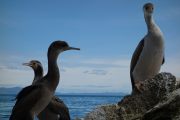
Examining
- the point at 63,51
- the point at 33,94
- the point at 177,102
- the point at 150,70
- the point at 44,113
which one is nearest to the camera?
the point at 177,102

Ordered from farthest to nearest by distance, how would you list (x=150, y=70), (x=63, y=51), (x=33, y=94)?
(x=150, y=70)
(x=63, y=51)
(x=33, y=94)

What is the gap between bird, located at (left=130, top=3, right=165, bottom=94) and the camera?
11727 mm

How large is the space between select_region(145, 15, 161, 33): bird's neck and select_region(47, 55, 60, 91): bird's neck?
411 cm

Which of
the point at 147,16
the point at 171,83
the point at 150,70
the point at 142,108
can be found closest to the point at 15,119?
the point at 142,108

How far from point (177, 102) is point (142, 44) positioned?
5.71 m

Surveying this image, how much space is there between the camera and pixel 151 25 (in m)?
12.2

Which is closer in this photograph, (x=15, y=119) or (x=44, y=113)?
(x=15, y=119)

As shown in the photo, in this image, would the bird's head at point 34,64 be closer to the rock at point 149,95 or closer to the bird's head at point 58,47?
the bird's head at point 58,47

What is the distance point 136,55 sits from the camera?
12203 millimetres

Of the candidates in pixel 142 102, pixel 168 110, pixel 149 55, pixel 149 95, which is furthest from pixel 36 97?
pixel 149 55

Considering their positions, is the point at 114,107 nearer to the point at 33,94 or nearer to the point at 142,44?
the point at 33,94

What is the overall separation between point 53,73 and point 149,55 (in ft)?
13.1

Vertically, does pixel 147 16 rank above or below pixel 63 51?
above

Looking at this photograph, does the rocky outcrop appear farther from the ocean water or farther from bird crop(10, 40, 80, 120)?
bird crop(10, 40, 80, 120)
